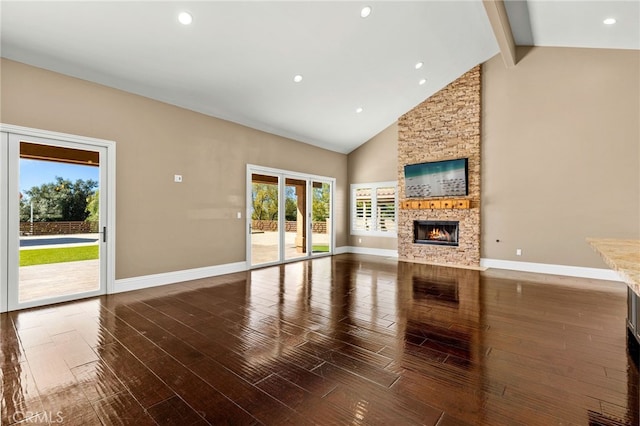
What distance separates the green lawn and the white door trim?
0.18 m

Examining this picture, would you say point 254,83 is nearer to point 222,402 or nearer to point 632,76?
point 222,402

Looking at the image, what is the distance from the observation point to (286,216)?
7312 mm

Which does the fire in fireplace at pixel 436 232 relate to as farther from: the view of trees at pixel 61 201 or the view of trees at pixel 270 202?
the view of trees at pixel 61 201

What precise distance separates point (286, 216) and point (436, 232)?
3791 mm

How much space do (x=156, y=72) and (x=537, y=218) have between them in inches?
297

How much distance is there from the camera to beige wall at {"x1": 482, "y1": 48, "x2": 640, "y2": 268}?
545 centimetres

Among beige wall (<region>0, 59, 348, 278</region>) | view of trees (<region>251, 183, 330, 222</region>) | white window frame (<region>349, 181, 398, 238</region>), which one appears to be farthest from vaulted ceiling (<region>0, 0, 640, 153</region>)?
white window frame (<region>349, 181, 398, 238</region>)

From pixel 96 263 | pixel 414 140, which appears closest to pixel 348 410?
pixel 96 263

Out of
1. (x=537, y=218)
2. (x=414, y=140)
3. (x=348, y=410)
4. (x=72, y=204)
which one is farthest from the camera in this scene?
(x=414, y=140)

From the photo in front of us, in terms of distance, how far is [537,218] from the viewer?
245 inches

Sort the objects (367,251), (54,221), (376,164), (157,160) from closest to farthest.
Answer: (54,221) < (157,160) < (376,164) < (367,251)

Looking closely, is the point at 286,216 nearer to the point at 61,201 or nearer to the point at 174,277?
the point at 174,277

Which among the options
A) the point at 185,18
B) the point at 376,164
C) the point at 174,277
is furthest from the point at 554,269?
the point at 185,18

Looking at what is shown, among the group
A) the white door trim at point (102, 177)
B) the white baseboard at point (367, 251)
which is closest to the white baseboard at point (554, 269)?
the white baseboard at point (367, 251)
